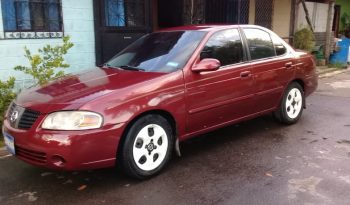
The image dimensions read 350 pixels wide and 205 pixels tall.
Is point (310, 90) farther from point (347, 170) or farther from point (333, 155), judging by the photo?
point (347, 170)

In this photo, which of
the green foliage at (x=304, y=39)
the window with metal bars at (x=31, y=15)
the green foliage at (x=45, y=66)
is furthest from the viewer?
the green foliage at (x=304, y=39)

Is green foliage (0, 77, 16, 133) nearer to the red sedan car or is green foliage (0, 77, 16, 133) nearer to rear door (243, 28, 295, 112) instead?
the red sedan car

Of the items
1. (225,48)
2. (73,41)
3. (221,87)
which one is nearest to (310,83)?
(225,48)

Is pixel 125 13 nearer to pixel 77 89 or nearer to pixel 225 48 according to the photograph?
pixel 225 48

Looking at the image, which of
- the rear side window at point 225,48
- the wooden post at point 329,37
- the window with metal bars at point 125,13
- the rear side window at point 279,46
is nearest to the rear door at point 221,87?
the rear side window at point 225,48

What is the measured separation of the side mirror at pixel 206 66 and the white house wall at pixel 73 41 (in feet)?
12.5

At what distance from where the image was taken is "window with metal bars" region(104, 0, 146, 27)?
26.4 ft

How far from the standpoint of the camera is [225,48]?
490 centimetres

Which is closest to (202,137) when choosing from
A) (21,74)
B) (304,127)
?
(304,127)

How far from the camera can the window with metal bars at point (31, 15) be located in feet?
21.6

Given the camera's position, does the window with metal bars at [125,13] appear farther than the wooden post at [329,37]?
No

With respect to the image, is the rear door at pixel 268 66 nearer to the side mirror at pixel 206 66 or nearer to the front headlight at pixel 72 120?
the side mirror at pixel 206 66

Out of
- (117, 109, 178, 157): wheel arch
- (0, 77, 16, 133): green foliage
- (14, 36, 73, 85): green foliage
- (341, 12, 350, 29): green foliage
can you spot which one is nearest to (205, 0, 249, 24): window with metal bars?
(14, 36, 73, 85): green foliage

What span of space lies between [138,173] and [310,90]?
3.63m
